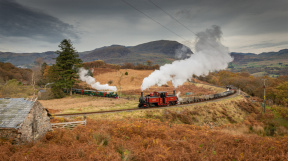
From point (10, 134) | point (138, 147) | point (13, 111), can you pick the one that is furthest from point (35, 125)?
point (138, 147)

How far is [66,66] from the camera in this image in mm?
51031

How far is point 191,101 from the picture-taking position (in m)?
39.9

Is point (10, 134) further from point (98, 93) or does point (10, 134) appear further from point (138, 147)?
point (98, 93)

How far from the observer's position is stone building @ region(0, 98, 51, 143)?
1124cm

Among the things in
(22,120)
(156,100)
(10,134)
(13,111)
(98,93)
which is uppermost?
(13,111)

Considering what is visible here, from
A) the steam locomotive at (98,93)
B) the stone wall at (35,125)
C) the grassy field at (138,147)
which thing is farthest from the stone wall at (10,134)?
the steam locomotive at (98,93)

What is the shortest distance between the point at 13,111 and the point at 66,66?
42.1 metres

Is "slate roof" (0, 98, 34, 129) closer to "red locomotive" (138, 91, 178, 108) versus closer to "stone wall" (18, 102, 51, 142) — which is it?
"stone wall" (18, 102, 51, 142)

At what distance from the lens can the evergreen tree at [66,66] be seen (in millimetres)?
49562

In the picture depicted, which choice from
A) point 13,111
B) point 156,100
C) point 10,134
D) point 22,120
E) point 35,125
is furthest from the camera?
point 156,100

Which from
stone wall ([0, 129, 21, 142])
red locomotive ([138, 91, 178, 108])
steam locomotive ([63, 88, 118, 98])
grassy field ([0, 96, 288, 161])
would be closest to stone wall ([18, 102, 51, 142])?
stone wall ([0, 129, 21, 142])

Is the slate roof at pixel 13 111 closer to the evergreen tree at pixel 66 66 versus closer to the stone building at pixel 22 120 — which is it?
the stone building at pixel 22 120

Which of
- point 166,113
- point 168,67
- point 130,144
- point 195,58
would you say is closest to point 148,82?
point 168,67

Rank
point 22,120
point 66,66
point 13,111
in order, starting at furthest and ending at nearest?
point 66,66 → point 13,111 → point 22,120
